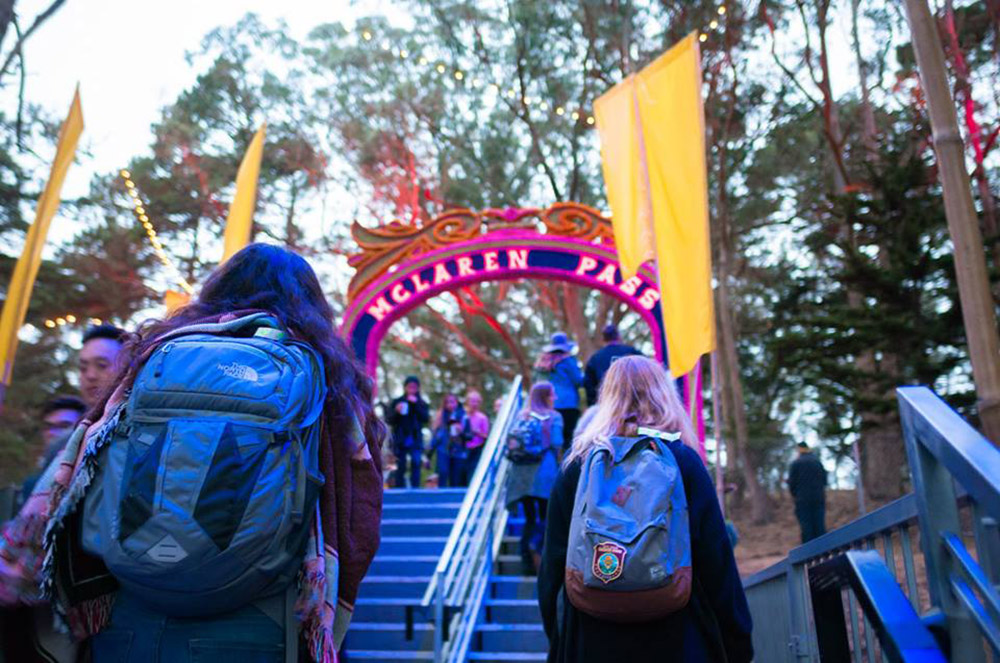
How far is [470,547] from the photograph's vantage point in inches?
304

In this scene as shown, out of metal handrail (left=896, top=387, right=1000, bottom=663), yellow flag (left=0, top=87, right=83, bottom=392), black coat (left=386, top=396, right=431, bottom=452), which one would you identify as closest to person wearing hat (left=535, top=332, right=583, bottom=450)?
black coat (left=386, top=396, right=431, bottom=452)

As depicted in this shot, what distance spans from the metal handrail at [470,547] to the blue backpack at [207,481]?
4.48m

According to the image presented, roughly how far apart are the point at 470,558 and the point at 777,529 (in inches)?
468

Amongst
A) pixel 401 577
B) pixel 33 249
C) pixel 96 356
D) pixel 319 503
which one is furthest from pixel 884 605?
pixel 33 249

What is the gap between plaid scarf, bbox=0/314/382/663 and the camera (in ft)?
6.91

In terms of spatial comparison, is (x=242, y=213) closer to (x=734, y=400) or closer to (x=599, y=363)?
(x=599, y=363)

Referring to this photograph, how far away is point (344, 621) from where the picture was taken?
7.57 ft

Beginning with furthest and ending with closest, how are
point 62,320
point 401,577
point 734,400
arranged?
point 734,400 < point 62,320 < point 401,577

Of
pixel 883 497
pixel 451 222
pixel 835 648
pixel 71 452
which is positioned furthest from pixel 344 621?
pixel 883 497

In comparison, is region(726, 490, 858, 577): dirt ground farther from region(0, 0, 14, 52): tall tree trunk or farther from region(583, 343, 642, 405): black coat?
region(0, 0, 14, 52): tall tree trunk

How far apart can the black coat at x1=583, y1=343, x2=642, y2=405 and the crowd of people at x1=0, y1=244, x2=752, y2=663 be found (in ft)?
18.3

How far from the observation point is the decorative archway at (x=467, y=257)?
12.5 metres

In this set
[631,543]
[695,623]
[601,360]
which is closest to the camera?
[631,543]

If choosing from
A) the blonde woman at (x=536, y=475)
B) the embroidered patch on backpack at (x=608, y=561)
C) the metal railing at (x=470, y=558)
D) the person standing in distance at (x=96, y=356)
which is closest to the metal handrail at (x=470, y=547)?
the metal railing at (x=470, y=558)
